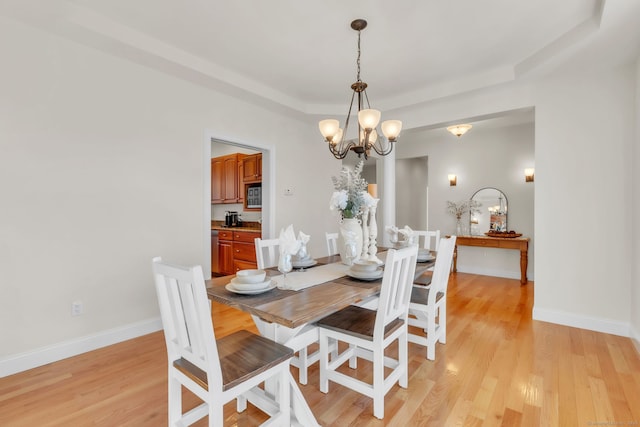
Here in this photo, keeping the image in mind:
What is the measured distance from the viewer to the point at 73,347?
240 centimetres

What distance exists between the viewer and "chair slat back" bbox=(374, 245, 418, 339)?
1.59 metres

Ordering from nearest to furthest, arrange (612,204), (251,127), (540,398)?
1. (540,398)
2. (612,204)
3. (251,127)

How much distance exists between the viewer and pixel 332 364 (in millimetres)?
2002

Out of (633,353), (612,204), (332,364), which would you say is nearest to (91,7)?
(332,364)

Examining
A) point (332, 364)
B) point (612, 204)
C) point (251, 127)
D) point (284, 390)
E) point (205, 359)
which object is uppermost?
point (251, 127)

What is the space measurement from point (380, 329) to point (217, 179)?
4.86m

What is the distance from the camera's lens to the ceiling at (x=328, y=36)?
7.19 ft

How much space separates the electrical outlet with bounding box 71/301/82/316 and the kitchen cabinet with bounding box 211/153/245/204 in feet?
10.2

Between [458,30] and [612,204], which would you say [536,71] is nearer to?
[458,30]

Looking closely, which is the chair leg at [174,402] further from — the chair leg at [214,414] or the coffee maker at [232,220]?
the coffee maker at [232,220]

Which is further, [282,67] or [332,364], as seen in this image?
[282,67]

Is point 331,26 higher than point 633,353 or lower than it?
higher

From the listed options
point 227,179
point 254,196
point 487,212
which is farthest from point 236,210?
point 487,212

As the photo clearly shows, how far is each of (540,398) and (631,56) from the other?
2880 millimetres
